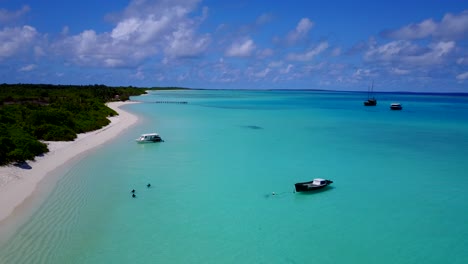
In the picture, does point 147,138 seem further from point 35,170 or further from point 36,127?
point 35,170

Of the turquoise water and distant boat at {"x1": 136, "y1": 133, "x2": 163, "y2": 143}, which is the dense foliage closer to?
the turquoise water

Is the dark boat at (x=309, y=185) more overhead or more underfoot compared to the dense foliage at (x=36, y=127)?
more underfoot

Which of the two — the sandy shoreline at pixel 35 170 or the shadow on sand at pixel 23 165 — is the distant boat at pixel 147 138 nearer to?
the sandy shoreline at pixel 35 170

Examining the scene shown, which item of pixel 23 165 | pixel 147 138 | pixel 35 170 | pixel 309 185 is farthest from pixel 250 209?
pixel 147 138

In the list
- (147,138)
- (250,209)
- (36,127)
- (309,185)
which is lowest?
(250,209)

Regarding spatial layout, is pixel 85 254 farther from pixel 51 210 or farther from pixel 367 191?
pixel 367 191

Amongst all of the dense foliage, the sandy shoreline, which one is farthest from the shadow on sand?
the dense foliage

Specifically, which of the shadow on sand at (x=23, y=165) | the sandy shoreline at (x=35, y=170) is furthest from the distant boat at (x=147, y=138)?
the shadow on sand at (x=23, y=165)
